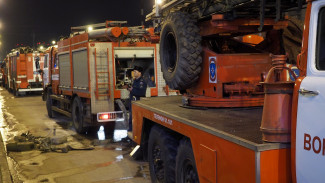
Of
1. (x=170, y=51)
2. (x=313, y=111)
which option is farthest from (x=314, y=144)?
(x=170, y=51)

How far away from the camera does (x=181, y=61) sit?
5312 millimetres

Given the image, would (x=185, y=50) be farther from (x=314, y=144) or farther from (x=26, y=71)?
(x=26, y=71)


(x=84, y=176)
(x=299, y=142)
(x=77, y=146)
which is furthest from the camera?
(x=77, y=146)

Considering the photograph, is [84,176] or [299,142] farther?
[84,176]

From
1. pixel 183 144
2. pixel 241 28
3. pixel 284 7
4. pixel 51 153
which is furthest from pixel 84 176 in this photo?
pixel 284 7

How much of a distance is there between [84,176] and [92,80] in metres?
3.52

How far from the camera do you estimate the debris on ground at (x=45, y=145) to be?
908 cm

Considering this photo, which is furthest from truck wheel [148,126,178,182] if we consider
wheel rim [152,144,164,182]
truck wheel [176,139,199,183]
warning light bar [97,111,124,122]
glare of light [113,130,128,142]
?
glare of light [113,130,128,142]

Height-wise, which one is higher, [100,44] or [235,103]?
[100,44]

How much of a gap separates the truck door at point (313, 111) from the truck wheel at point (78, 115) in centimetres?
853

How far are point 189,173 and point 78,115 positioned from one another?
7313 millimetres

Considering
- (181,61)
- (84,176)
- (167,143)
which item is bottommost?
(84,176)

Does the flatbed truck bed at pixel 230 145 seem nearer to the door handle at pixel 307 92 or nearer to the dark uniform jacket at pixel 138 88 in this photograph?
the door handle at pixel 307 92

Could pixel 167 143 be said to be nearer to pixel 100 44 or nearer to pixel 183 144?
pixel 183 144
